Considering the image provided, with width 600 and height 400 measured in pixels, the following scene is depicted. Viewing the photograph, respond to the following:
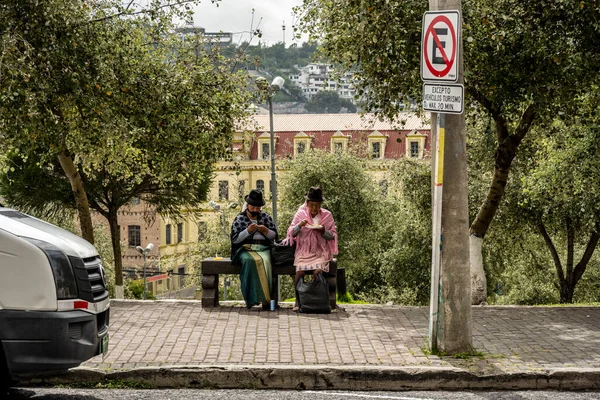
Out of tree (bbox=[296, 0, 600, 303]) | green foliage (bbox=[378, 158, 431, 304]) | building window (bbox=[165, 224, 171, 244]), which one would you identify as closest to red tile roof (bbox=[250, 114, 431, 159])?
building window (bbox=[165, 224, 171, 244])

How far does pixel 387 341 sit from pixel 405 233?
29767mm

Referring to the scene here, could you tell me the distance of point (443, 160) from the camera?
9.29 metres

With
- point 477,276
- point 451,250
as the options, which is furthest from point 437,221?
point 477,276

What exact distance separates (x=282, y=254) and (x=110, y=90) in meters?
4.21

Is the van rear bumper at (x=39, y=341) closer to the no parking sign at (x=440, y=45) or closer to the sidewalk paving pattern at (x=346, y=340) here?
the sidewalk paving pattern at (x=346, y=340)

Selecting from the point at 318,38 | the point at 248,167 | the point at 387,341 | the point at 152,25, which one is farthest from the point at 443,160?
the point at 248,167

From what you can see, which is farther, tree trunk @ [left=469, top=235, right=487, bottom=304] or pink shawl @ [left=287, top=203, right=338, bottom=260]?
tree trunk @ [left=469, top=235, right=487, bottom=304]

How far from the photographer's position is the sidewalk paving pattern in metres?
8.70

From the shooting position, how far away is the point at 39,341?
22.1 ft

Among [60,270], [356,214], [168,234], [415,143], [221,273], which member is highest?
[415,143]

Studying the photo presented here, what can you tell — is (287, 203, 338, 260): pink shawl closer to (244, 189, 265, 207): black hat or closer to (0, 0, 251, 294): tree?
(244, 189, 265, 207): black hat

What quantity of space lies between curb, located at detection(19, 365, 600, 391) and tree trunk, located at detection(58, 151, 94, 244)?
39.2ft

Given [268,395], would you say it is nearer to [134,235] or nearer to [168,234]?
[134,235]

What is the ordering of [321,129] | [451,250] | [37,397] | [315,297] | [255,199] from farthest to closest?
[321,129]
[255,199]
[315,297]
[451,250]
[37,397]
